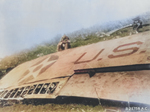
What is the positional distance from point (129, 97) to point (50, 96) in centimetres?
162

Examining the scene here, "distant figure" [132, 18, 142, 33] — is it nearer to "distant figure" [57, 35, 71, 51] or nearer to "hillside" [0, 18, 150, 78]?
"hillside" [0, 18, 150, 78]

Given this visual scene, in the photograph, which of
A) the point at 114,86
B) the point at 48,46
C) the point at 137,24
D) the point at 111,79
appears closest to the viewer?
the point at 114,86

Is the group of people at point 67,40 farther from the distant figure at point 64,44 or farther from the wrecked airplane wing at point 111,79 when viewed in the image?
the wrecked airplane wing at point 111,79

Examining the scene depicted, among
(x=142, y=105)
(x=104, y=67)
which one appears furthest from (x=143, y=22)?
(x=142, y=105)

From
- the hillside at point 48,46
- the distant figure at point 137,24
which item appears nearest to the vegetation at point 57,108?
the hillside at point 48,46

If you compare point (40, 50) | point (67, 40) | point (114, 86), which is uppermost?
point (67, 40)

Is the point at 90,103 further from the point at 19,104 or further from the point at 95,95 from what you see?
the point at 19,104

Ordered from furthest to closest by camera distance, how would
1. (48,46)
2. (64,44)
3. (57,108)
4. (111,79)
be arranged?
(48,46) < (64,44) < (57,108) < (111,79)

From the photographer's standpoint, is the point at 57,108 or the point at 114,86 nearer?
the point at 114,86

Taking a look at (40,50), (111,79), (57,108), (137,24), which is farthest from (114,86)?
(40,50)

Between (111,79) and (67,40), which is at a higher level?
(67,40)

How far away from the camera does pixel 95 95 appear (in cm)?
234

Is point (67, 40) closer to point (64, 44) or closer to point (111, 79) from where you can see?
point (64, 44)

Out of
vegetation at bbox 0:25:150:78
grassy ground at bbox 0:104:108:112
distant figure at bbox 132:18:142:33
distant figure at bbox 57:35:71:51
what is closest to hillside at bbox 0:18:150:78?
vegetation at bbox 0:25:150:78
